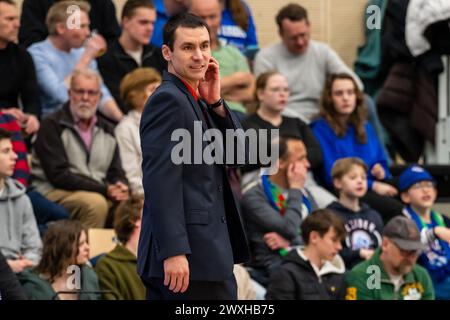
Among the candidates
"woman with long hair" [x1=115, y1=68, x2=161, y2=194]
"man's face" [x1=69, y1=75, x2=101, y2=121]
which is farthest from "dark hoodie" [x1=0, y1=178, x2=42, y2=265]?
"woman with long hair" [x1=115, y1=68, x2=161, y2=194]

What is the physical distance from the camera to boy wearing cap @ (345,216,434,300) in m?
7.46

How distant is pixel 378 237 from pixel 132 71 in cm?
209

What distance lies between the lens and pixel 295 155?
8.38 metres

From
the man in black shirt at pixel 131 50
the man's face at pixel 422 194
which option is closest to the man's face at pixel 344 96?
the man's face at pixel 422 194

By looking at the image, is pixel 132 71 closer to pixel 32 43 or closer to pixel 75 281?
pixel 32 43

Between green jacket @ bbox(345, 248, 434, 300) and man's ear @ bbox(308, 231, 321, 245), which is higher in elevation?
man's ear @ bbox(308, 231, 321, 245)

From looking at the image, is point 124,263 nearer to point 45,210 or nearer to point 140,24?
point 45,210

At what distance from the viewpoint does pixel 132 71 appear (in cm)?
882

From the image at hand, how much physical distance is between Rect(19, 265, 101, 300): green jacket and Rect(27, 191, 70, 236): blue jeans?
800 mm

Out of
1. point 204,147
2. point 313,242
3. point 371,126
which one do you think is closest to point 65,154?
point 313,242

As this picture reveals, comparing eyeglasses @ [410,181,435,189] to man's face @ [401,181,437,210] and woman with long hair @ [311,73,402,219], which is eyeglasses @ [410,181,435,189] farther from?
woman with long hair @ [311,73,402,219]

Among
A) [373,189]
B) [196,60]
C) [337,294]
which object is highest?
[196,60]

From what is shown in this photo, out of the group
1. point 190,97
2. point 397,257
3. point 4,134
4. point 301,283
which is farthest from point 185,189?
point 397,257

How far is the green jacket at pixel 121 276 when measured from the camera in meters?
7.03
